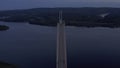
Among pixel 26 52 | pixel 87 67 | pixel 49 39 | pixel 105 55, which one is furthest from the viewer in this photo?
pixel 49 39

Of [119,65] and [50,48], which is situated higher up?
[50,48]

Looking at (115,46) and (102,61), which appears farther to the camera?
(115,46)

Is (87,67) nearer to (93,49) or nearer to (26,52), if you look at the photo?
(93,49)

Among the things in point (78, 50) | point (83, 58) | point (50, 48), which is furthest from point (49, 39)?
point (83, 58)

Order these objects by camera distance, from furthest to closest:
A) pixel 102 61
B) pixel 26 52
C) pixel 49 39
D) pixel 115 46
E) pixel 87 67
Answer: pixel 49 39
pixel 115 46
pixel 26 52
pixel 102 61
pixel 87 67

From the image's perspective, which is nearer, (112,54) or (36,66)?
(36,66)

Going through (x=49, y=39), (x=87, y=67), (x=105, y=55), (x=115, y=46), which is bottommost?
(x=87, y=67)

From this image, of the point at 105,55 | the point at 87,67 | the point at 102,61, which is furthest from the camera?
the point at 105,55

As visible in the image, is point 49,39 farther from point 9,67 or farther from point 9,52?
point 9,67

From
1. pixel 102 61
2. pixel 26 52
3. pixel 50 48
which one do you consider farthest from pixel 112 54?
pixel 26 52
